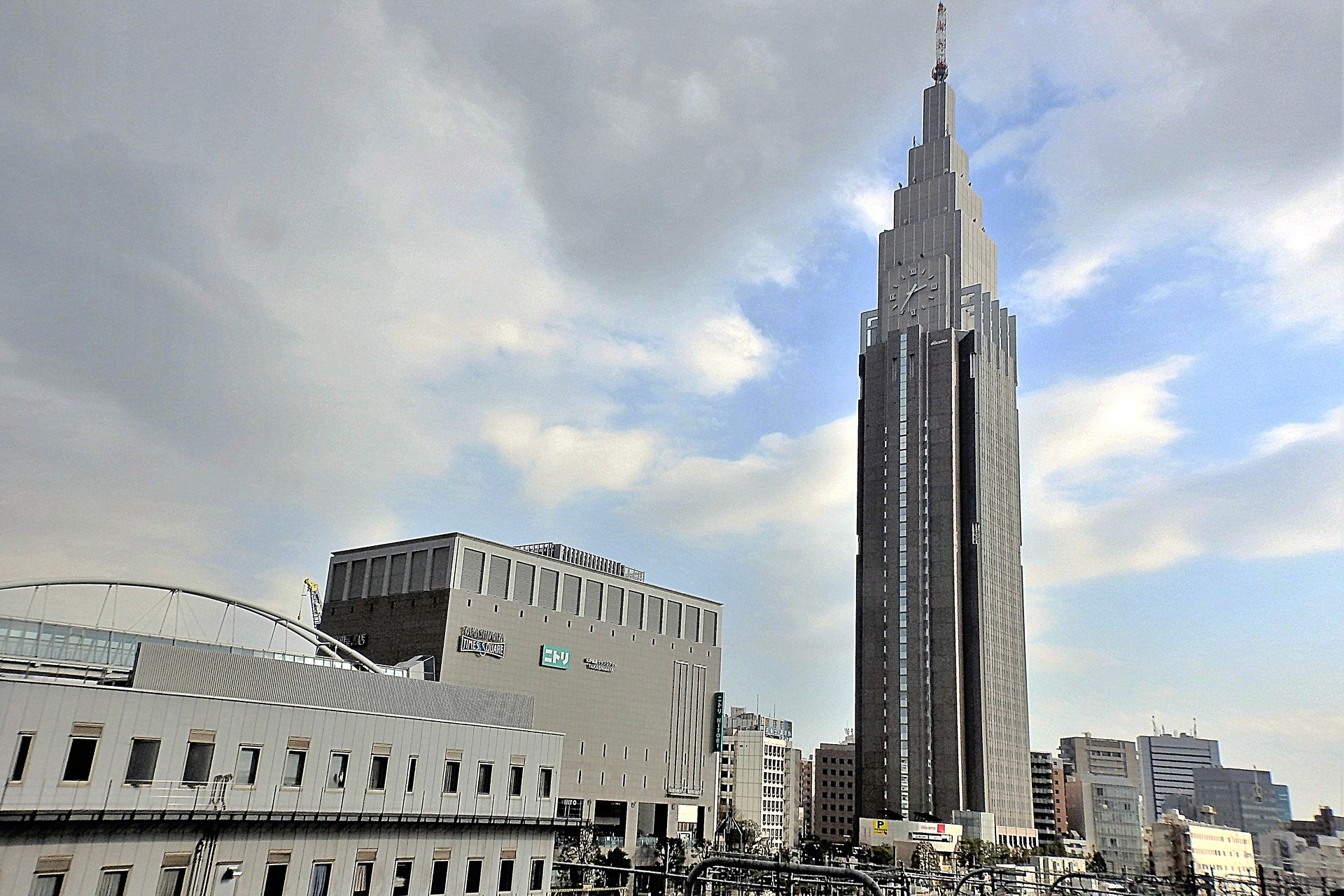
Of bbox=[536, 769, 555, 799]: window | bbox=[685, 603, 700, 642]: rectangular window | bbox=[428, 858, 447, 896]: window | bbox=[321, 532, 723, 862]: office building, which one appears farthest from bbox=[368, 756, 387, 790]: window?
bbox=[685, 603, 700, 642]: rectangular window

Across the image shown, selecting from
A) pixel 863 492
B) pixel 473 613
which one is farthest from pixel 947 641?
pixel 473 613

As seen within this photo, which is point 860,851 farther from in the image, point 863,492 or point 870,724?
point 863,492

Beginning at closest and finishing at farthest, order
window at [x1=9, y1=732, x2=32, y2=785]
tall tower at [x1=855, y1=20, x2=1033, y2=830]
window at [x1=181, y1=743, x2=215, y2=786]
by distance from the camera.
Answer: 1. window at [x1=9, y1=732, x2=32, y2=785]
2. window at [x1=181, y1=743, x2=215, y2=786]
3. tall tower at [x1=855, y1=20, x2=1033, y2=830]

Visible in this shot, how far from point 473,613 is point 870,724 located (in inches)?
3020

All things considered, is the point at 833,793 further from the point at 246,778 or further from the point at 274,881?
the point at 246,778

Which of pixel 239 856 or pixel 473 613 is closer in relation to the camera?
pixel 239 856

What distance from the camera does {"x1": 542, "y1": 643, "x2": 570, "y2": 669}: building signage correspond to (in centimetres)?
9169

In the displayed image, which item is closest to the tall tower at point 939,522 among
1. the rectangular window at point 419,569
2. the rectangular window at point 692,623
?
the rectangular window at point 692,623

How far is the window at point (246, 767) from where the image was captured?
1463 inches

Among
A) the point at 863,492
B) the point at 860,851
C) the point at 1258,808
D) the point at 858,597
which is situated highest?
the point at 863,492

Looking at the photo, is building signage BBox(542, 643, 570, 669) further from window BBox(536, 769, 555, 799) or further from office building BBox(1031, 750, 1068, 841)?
office building BBox(1031, 750, 1068, 841)

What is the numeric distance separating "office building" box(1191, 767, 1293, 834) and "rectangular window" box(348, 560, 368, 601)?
91641 millimetres

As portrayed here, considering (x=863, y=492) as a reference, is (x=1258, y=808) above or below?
below

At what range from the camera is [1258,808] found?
12888cm
